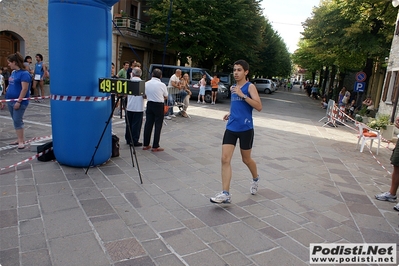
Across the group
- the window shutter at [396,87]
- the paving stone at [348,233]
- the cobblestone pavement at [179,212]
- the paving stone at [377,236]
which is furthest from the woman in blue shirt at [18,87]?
the window shutter at [396,87]

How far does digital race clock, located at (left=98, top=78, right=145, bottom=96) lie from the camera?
4.34 metres

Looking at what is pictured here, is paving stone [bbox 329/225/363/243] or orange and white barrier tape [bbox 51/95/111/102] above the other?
orange and white barrier tape [bbox 51/95/111/102]

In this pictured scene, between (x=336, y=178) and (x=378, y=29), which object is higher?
(x=378, y=29)

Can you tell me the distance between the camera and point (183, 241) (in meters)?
3.10

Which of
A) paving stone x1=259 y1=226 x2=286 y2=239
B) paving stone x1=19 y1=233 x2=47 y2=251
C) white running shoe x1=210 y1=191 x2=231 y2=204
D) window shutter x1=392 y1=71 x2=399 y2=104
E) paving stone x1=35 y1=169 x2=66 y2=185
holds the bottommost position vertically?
paving stone x1=19 y1=233 x2=47 y2=251

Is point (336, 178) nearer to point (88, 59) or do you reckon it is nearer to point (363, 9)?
point (88, 59)

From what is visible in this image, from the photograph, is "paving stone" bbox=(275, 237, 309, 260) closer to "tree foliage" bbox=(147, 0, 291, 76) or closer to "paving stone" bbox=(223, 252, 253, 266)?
"paving stone" bbox=(223, 252, 253, 266)

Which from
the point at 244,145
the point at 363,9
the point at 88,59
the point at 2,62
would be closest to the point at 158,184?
the point at 244,145

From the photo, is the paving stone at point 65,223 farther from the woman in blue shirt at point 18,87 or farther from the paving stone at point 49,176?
the woman in blue shirt at point 18,87

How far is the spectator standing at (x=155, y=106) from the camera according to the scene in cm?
634

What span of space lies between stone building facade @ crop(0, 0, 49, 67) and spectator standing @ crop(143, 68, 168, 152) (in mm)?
11454

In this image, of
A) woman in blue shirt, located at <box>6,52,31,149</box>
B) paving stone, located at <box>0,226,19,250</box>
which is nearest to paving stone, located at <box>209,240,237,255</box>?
paving stone, located at <box>0,226,19,250</box>

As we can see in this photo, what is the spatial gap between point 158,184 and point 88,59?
209 centimetres

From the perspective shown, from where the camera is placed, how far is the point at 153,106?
640cm
